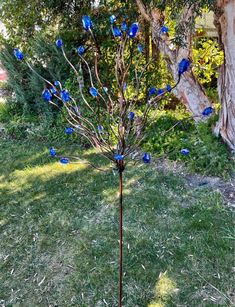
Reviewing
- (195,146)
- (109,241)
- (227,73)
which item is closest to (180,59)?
(227,73)

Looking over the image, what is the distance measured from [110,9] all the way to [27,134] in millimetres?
1917

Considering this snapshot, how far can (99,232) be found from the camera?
2410 millimetres

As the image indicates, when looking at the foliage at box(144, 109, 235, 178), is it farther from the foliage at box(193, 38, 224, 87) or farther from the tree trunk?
the foliage at box(193, 38, 224, 87)

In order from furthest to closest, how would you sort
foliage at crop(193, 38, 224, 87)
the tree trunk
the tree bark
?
foliage at crop(193, 38, 224, 87), the tree bark, the tree trunk

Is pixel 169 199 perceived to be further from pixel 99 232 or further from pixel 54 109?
pixel 54 109

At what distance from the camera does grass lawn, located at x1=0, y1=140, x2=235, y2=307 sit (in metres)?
1.90

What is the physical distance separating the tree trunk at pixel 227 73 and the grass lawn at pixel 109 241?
0.74 meters

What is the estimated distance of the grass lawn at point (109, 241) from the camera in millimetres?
1904

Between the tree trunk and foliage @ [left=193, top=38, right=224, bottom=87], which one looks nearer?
the tree trunk

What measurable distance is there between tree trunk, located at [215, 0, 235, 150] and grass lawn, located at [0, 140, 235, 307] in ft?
2.44

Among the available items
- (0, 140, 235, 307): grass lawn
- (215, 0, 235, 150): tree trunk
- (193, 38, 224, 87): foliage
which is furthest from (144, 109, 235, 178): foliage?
(193, 38, 224, 87): foliage

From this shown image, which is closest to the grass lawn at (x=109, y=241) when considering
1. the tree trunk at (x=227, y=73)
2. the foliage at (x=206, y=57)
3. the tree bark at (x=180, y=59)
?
the tree trunk at (x=227, y=73)

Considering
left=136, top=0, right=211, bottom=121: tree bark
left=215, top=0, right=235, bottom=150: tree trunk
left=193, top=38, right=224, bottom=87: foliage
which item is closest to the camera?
left=215, top=0, right=235, bottom=150: tree trunk

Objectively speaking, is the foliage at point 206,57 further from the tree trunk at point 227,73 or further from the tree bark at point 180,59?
the tree trunk at point 227,73
